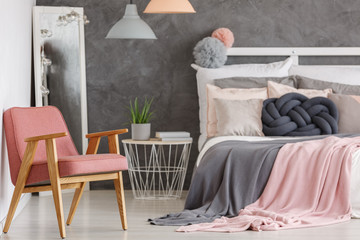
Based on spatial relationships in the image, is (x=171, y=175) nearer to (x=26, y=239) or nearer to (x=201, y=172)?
(x=201, y=172)

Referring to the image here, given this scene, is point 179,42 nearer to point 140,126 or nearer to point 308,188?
point 140,126

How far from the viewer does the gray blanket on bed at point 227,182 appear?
4570mm

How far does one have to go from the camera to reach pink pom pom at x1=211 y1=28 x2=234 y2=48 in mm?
6363

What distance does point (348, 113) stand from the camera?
555cm

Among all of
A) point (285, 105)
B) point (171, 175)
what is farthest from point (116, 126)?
point (285, 105)

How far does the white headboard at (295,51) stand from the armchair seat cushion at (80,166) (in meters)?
2.59

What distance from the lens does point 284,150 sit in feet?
15.5

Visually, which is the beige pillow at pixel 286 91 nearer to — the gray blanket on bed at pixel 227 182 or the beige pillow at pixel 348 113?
the beige pillow at pixel 348 113

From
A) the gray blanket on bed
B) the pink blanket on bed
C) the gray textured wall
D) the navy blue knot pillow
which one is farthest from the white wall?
the navy blue knot pillow

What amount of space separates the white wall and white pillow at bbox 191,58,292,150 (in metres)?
1.62

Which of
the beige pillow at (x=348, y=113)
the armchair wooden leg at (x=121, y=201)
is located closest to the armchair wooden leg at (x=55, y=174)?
the armchair wooden leg at (x=121, y=201)

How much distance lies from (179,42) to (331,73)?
1.52 metres

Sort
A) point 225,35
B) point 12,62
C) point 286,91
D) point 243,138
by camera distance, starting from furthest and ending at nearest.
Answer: point 225,35 < point 286,91 < point 243,138 < point 12,62

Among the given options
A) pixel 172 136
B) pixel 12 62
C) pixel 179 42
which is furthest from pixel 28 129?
pixel 179 42
